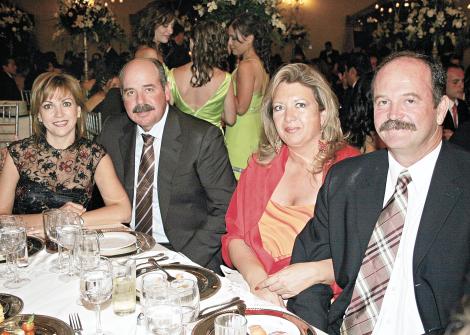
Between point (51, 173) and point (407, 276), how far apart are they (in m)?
1.86

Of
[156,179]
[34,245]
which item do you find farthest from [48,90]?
[34,245]

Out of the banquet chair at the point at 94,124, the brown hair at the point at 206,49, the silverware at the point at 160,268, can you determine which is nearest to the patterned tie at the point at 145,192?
the silverware at the point at 160,268

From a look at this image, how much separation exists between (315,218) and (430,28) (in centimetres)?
505

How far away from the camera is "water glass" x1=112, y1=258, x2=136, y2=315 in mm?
1590

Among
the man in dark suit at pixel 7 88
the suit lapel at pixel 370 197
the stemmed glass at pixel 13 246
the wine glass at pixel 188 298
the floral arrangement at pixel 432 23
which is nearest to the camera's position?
the wine glass at pixel 188 298

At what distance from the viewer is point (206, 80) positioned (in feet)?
14.6

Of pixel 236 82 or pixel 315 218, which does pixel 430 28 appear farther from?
pixel 315 218

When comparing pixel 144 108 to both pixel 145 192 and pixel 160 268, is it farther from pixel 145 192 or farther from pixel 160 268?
pixel 160 268

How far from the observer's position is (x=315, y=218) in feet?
7.08

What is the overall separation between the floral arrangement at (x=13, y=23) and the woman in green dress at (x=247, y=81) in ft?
26.4

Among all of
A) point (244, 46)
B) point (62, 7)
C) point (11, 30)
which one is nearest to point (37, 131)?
point (244, 46)

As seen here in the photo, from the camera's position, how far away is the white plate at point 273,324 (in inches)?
58.8

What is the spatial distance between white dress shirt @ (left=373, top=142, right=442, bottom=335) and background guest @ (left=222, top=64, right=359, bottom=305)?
1.86 feet

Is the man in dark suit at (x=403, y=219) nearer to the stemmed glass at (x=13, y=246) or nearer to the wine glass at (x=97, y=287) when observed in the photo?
the wine glass at (x=97, y=287)
